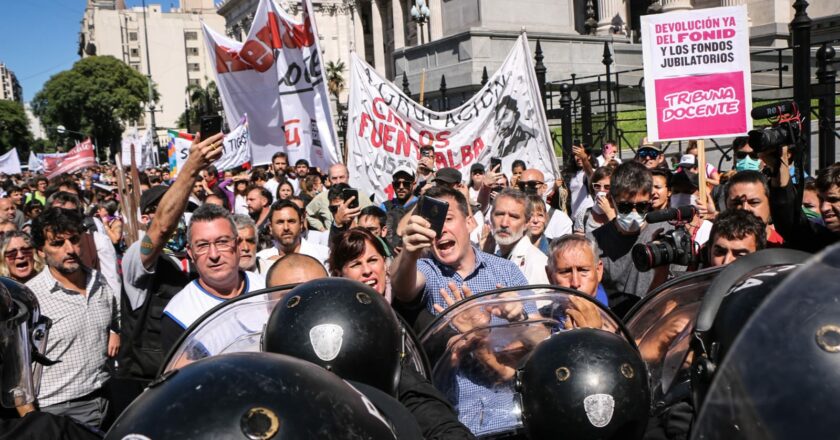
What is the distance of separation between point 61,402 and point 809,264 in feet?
14.0

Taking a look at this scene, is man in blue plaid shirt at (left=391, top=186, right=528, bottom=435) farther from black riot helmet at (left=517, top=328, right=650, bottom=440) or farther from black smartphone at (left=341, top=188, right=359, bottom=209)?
black smartphone at (left=341, top=188, right=359, bottom=209)

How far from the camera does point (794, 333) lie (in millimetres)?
967

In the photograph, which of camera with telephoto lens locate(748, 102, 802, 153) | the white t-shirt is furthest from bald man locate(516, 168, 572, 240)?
the white t-shirt

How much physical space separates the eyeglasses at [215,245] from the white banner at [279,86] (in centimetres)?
471

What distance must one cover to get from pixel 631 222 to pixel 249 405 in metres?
3.49

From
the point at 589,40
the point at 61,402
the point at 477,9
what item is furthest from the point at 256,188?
the point at 589,40

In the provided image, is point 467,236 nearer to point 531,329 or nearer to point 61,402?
point 531,329

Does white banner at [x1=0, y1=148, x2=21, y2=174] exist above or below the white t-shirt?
above

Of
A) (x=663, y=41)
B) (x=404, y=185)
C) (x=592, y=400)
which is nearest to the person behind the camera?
(x=592, y=400)

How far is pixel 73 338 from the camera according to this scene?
435 cm

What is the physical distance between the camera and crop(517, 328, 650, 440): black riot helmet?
218 centimetres

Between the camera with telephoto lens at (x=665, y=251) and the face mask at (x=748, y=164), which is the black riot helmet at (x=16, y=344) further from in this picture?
the face mask at (x=748, y=164)

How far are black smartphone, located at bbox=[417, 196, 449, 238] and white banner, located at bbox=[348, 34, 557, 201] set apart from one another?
5.74 meters

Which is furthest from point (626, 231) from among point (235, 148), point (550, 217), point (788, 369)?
point (235, 148)
